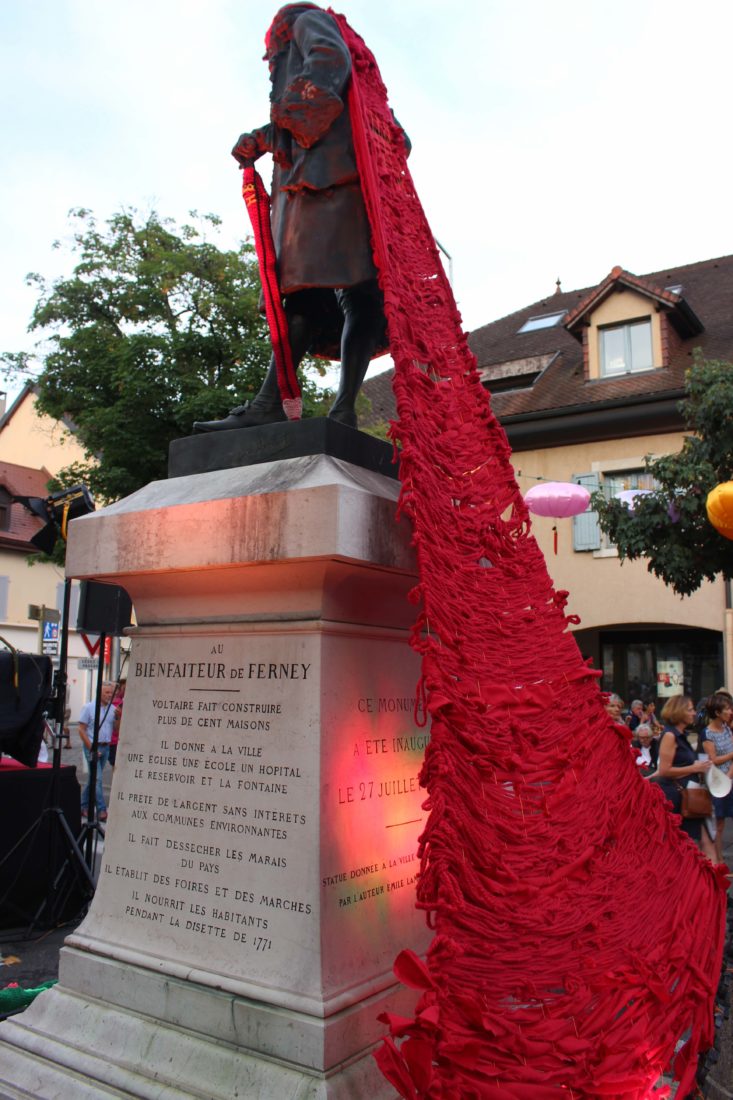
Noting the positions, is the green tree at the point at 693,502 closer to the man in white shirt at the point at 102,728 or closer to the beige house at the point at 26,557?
the man in white shirt at the point at 102,728

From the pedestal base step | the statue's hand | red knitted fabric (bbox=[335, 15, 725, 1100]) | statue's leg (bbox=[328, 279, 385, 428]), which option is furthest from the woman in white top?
the statue's hand

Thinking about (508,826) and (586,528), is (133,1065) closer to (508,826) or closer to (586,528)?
(508,826)

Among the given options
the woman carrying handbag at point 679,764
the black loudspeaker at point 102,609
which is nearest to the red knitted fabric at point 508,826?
the black loudspeaker at point 102,609

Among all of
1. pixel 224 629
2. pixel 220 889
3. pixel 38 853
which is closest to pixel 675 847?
pixel 220 889

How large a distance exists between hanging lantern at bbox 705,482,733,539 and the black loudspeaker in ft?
15.9

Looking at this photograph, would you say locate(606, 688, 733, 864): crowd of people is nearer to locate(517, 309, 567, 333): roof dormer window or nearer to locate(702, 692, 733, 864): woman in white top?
locate(702, 692, 733, 864): woman in white top

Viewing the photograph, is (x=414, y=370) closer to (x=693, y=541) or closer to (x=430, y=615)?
(x=430, y=615)

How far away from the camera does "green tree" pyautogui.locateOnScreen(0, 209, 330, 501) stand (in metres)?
15.1

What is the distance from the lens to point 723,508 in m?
7.27

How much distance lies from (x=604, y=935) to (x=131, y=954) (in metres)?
1.34

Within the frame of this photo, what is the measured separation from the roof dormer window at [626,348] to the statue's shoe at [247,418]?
14873 millimetres

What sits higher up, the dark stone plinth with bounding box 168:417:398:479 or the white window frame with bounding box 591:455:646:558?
the white window frame with bounding box 591:455:646:558

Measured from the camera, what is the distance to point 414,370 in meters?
2.62

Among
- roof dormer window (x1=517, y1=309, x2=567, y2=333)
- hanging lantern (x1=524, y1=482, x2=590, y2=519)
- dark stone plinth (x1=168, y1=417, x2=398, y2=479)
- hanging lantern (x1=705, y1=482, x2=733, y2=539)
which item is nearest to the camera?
dark stone plinth (x1=168, y1=417, x2=398, y2=479)
